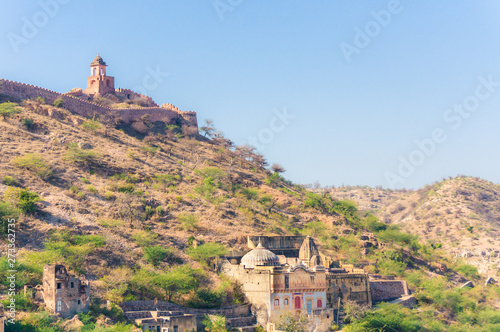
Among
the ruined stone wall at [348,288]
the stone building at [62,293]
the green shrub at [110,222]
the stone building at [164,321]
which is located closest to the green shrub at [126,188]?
the green shrub at [110,222]

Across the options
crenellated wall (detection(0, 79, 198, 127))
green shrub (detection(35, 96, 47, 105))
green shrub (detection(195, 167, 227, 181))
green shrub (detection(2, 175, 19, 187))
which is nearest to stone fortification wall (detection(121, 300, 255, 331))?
green shrub (detection(2, 175, 19, 187))

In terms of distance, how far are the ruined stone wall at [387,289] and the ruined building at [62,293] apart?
2052cm

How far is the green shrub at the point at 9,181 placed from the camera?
1898 inches

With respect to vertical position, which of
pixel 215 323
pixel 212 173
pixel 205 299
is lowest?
pixel 215 323

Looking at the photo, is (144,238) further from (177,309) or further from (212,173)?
(212,173)

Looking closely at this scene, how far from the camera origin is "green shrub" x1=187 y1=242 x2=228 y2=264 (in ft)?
151

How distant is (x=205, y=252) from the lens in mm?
46125

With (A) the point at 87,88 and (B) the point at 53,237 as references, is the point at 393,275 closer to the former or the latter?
(B) the point at 53,237

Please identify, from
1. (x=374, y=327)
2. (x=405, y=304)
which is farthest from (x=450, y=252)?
(x=374, y=327)

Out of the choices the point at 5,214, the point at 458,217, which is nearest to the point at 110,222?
the point at 5,214

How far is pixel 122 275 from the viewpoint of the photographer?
41.2 meters

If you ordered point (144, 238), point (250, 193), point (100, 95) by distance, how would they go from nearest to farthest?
point (144, 238) → point (250, 193) → point (100, 95)

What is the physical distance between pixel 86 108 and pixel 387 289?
33.3 meters

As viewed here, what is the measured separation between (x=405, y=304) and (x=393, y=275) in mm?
5257
